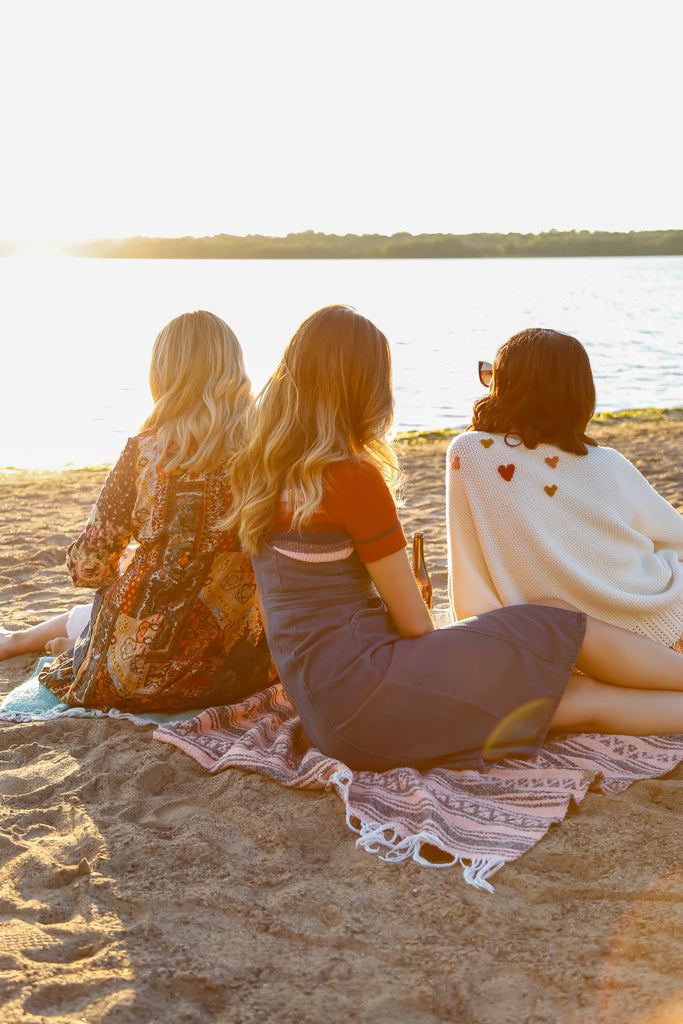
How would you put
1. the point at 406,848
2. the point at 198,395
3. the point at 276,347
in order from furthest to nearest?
the point at 276,347 < the point at 198,395 < the point at 406,848

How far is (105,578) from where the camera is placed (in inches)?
141

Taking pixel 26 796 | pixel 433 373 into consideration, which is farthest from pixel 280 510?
pixel 433 373

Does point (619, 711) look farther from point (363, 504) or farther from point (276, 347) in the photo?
point (276, 347)

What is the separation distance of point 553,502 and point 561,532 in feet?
0.34

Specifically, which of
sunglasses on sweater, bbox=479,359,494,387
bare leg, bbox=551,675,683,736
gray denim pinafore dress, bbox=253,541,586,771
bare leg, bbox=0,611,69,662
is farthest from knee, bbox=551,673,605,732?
bare leg, bbox=0,611,69,662

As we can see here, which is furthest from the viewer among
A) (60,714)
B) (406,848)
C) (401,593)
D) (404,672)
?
(60,714)

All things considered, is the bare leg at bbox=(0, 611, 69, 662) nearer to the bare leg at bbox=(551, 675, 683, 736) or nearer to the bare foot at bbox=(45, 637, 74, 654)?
the bare foot at bbox=(45, 637, 74, 654)

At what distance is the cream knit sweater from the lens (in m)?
3.25

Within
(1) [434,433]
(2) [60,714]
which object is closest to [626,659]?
(2) [60,714]

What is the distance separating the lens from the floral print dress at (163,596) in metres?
3.43

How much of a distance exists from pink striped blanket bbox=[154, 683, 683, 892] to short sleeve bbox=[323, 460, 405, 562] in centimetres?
70

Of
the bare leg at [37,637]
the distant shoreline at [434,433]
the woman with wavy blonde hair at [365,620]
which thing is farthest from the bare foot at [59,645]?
the distant shoreline at [434,433]

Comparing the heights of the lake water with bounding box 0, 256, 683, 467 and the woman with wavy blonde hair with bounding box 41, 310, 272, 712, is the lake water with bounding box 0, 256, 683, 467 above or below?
below

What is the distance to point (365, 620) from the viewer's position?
295 cm
